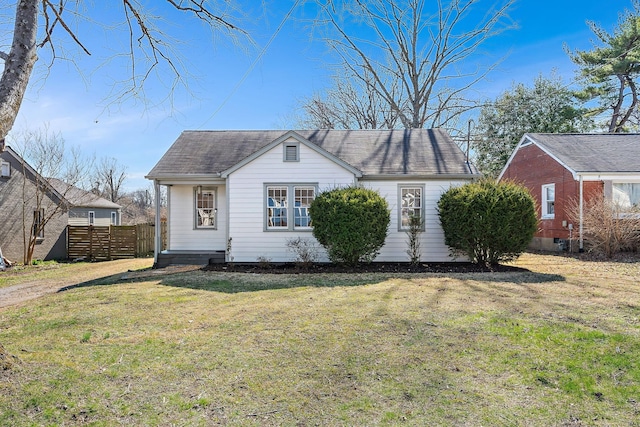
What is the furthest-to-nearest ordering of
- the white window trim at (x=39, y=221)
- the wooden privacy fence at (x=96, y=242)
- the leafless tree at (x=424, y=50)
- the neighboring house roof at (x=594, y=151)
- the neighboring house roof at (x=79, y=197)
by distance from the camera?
the leafless tree at (x=424, y=50) < the neighboring house roof at (x=79, y=197) < the wooden privacy fence at (x=96, y=242) < the white window trim at (x=39, y=221) < the neighboring house roof at (x=594, y=151)

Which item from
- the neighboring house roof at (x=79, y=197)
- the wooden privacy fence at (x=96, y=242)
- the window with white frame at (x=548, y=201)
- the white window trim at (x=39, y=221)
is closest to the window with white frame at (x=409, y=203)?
the window with white frame at (x=548, y=201)

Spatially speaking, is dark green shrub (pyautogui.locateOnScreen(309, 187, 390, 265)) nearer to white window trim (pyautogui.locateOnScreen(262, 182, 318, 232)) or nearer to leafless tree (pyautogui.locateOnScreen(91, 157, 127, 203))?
white window trim (pyautogui.locateOnScreen(262, 182, 318, 232))

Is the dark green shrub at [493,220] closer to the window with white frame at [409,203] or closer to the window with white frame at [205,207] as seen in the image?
the window with white frame at [409,203]

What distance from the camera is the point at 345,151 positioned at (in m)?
13.7

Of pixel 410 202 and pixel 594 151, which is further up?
pixel 594 151

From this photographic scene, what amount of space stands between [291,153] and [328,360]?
8.64m

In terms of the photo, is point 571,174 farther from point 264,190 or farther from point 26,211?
point 26,211

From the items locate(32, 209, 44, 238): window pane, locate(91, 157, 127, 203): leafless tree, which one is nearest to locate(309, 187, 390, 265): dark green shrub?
locate(32, 209, 44, 238): window pane

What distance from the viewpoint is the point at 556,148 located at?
663 inches

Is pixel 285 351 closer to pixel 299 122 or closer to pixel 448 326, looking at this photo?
pixel 448 326

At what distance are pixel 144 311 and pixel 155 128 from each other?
308 cm

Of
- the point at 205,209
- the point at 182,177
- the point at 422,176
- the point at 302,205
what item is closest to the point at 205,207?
the point at 205,209

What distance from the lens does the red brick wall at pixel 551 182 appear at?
15.0m

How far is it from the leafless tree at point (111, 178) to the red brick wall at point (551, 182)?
40.5 m
